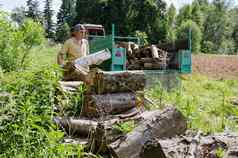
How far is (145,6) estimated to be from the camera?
192 feet

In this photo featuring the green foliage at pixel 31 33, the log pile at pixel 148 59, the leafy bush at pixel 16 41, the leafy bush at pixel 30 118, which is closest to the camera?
the leafy bush at pixel 30 118

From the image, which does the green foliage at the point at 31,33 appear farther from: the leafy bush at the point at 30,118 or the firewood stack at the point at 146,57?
the firewood stack at the point at 146,57

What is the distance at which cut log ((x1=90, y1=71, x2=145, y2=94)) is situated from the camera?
588 cm

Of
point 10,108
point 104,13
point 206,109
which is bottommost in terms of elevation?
point 206,109

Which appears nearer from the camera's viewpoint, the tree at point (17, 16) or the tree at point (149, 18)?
the tree at point (17, 16)

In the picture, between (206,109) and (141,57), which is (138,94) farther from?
(141,57)

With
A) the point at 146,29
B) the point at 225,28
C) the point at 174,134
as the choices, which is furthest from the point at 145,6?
the point at 174,134

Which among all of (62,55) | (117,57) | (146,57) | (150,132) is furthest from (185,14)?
(150,132)

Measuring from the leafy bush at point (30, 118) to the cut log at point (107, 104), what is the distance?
73.7 inches

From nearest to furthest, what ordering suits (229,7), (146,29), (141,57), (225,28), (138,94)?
(138,94) < (141,57) < (146,29) < (225,28) < (229,7)

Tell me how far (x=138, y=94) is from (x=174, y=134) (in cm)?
176

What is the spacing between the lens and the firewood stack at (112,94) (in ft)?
19.0

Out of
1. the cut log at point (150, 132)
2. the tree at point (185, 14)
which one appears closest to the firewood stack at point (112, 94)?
the cut log at point (150, 132)

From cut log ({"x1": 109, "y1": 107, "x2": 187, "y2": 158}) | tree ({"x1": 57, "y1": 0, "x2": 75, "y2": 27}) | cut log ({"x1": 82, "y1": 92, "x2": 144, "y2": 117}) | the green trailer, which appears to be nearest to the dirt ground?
the green trailer
